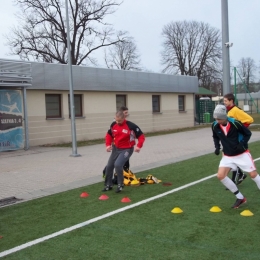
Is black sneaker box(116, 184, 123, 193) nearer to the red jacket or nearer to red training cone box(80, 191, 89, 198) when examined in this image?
red training cone box(80, 191, 89, 198)

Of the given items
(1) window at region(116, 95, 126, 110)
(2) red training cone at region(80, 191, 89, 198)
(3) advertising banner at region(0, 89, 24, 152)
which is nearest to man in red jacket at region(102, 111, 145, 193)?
(2) red training cone at region(80, 191, 89, 198)

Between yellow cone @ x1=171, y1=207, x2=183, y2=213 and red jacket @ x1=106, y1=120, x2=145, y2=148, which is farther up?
red jacket @ x1=106, y1=120, x2=145, y2=148

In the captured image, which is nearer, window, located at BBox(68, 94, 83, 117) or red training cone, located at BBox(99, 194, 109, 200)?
red training cone, located at BBox(99, 194, 109, 200)

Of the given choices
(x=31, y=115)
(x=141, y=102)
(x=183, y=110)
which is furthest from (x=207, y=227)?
(x=183, y=110)

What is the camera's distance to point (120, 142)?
26.3ft

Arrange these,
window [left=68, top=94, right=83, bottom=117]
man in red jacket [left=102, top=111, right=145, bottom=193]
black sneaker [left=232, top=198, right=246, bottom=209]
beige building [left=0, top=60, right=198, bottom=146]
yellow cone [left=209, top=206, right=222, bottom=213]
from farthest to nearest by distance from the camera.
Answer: window [left=68, top=94, right=83, bottom=117], beige building [left=0, top=60, right=198, bottom=146], man in red jacket [left=102, top=111, right=145, bottom=193], black sneaker [left=232, top=198, right=246, bottom=209], yellow cone [left=209, top=206, right=222, bottom=213]

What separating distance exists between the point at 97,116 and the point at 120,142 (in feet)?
46.8

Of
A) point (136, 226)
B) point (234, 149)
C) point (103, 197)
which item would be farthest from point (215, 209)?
point (103, 197)

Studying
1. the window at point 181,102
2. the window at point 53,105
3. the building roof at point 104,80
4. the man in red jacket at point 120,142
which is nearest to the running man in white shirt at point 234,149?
the man in red jacket at point 120,142

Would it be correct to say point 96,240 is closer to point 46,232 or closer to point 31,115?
point 46,232

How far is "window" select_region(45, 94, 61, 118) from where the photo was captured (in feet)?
64.3

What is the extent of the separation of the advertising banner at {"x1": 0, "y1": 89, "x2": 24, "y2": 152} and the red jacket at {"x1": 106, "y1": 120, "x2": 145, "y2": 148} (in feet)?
30.5

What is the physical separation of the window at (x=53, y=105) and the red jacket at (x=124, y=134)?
12127 millimetres

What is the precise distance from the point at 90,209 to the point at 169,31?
65.3 meters
